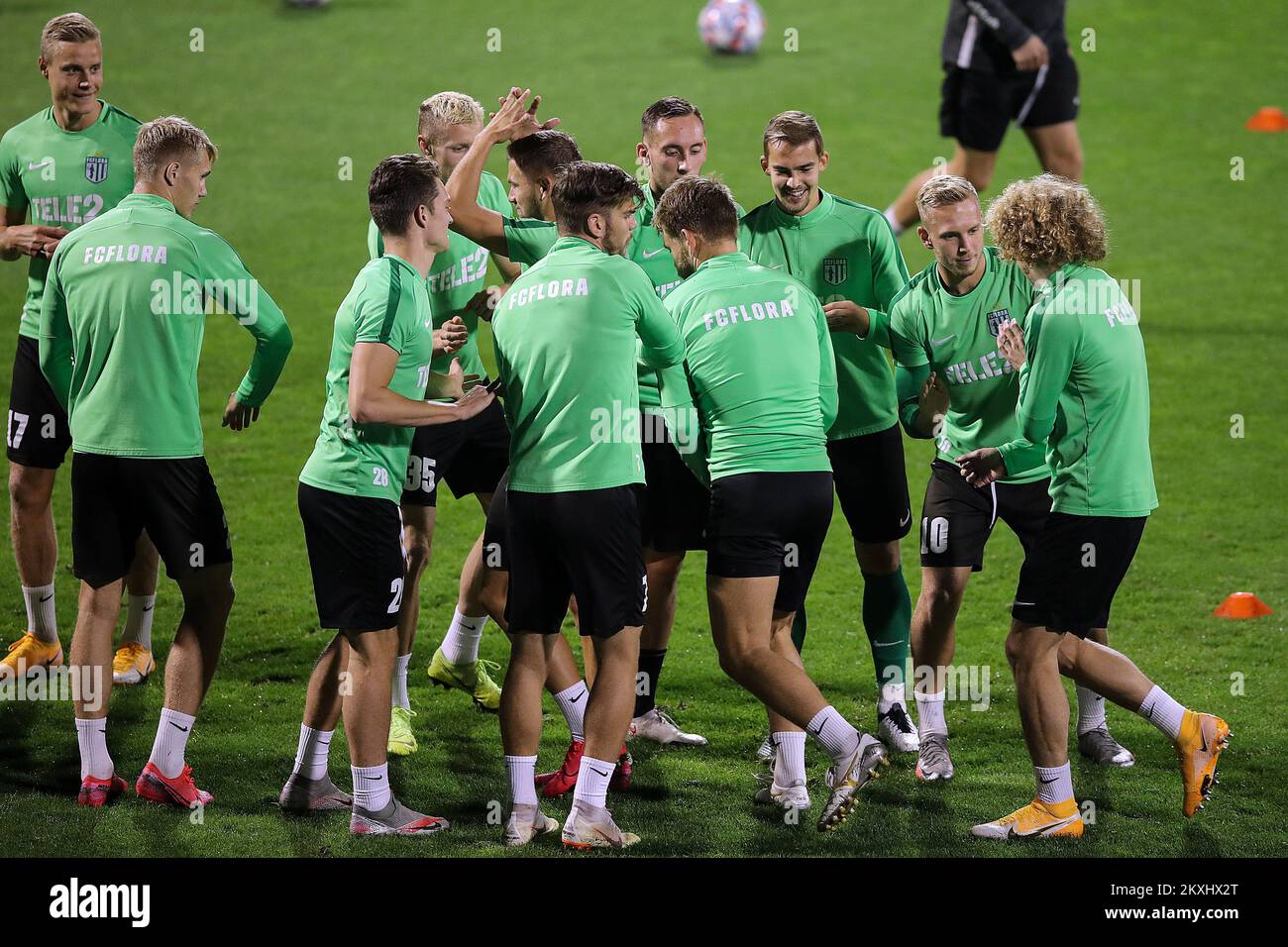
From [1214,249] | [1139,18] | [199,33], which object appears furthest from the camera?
[1139,18]

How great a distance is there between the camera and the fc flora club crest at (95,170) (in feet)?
22.8

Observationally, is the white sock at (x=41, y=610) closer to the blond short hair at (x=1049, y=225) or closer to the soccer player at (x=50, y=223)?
the soccer player at (x=50, y=223)

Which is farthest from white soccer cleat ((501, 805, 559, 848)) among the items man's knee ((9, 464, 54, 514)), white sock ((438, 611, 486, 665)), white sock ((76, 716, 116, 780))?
man's knee ((9, 464, 54, 514))

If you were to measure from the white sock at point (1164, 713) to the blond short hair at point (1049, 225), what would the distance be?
5.30 feet

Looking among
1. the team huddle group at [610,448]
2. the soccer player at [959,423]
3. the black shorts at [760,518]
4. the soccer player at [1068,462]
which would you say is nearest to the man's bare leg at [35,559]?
the team huddle group at [610,448]

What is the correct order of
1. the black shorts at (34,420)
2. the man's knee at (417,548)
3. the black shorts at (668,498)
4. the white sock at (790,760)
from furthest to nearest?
the black shorts at (34,420) → the man's knee at (417,548) → the black shorts at (668,498) → the white sock at (790,760)

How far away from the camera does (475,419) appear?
6.87 meters

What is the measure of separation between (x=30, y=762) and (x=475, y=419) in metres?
2.27

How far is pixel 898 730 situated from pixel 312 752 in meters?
2.41

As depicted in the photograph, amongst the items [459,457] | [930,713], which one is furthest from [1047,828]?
[459,457]

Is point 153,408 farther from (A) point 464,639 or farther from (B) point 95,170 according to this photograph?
(A) point 464,639

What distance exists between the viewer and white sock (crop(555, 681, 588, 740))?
6.03 m
